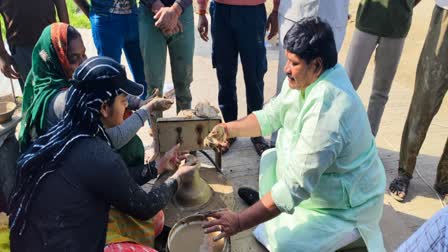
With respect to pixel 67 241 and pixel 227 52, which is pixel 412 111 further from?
pixel 67 241

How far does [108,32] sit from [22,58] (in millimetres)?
790

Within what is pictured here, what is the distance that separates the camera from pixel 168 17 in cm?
337

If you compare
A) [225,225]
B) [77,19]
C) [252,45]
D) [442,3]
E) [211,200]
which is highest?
[442,3]

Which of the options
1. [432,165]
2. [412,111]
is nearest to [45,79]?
[412,111]

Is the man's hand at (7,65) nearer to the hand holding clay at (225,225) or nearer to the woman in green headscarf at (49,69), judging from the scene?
the woman in green headscarf at (49,69)

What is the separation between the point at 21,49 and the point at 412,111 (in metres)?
3.29

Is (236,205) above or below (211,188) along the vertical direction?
below

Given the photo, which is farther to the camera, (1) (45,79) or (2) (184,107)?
(2) (184,107)

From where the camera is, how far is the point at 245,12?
11.5 ft

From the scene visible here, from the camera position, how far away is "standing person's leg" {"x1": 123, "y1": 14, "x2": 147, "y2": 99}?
3.86 metres

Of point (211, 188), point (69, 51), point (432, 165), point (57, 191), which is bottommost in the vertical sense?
point (432, 165)

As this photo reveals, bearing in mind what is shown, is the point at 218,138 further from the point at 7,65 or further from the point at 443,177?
the point at 7,65

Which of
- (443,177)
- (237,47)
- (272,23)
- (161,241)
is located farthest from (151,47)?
(443,177)

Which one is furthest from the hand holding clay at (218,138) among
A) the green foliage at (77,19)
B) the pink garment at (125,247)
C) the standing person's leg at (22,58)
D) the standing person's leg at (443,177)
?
the green foliage at (77,19)
